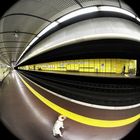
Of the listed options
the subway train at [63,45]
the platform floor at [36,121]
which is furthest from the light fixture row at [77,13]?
the platform floor at [36,121]

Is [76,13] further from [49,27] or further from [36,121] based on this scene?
[36,121]

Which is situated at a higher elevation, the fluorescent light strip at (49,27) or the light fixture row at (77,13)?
the light fixture row at (77,13)

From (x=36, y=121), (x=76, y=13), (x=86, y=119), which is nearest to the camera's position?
(x=76, y=13)

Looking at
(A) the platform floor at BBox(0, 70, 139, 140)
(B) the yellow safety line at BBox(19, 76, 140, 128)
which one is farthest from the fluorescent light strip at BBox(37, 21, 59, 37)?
(B) the yellow safety line at BBox(19, 76, 140, 128)

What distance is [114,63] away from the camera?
3.94 ft

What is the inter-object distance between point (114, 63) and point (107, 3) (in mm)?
447

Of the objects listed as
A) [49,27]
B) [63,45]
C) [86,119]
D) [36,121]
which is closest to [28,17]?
[49,27]

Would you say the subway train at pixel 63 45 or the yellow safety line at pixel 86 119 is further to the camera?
the yellow safety line at pixel 86 119

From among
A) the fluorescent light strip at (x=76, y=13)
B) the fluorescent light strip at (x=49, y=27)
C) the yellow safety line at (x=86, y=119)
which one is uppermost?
the fluorescent light strip at (x=76, y=13)

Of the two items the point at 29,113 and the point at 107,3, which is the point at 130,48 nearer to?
the point at 107,3

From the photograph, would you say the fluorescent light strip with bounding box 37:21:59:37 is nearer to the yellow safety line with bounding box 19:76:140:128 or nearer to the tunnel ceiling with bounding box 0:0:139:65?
the tunnel ceiling with bounding box 0:0:139:65

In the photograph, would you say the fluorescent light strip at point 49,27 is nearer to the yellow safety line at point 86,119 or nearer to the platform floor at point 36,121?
the platform floor at point 36,121

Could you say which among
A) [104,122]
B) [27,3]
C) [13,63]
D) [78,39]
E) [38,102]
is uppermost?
[27,3]

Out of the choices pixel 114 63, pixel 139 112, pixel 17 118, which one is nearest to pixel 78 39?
pixel 114 63
